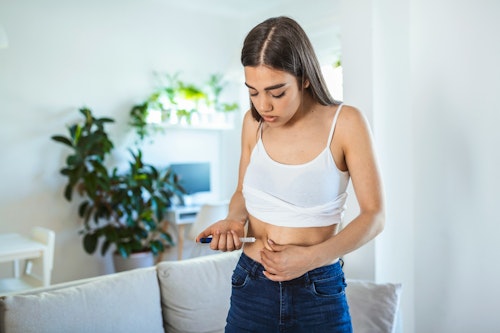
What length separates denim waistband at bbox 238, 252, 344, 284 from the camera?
964 millimetres

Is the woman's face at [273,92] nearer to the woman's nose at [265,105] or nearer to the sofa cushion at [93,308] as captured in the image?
the woman's nose at [265,105]

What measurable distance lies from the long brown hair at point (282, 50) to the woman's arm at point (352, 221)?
0.44 feet

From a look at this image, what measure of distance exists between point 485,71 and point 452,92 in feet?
0.50

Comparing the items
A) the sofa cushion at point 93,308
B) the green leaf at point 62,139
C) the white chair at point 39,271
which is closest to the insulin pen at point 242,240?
the sofa cushion at point 93,308

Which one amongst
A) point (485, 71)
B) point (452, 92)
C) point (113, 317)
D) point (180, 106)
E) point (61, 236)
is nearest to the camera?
point (113, 317)

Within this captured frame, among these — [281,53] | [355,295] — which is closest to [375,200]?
[281,53]

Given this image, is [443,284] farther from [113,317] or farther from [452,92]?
[113,317]

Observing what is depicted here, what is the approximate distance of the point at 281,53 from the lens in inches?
38.2

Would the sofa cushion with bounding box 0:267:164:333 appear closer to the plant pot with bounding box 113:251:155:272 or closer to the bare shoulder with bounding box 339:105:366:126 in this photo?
the bare shoulder with bounding box 339:105:366:126

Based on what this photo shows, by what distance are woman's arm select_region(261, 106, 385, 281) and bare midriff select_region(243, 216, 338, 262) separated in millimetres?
88

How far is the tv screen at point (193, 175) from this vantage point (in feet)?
14.7

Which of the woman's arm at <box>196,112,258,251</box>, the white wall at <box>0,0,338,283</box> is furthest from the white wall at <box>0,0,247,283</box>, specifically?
the woman's arm at <box>196,112,258,251</box>

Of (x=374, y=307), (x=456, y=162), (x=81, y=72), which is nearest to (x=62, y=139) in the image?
(x=81, y=72)

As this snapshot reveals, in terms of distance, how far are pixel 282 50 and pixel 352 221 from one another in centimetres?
39
